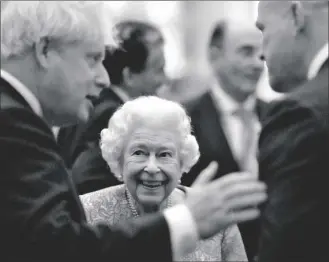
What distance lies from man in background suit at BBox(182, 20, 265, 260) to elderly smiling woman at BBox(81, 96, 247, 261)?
0.46 meters

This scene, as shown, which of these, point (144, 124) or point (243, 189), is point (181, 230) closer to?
point (243, 189)

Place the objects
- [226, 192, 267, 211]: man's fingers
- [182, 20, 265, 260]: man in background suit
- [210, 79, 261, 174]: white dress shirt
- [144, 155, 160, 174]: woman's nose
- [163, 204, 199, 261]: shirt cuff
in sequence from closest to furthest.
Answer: [226, 192, 267, 211]: man's fingers, [163, 204, 199, 261]: shirt cuff, [144, 155, 160, 174]: woman's nose, [182, 20, 265, 260]: man in background suit, [210, 79, 261, 174]: white dress shirt

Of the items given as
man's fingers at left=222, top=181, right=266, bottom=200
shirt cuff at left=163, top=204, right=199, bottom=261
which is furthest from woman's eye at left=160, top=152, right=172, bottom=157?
Result: man's fingers at left=222, top=181, right=266, bottom=200

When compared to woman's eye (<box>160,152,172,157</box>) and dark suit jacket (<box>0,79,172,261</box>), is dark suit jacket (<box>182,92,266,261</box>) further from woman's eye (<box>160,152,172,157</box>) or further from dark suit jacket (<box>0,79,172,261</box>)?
dark suit jacket (<box>0,79,172,261</box>)

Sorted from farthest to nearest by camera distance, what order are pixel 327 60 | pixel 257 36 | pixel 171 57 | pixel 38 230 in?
pixel 171 57, pixel 257 36, pixel 327 60, pixel 38 230

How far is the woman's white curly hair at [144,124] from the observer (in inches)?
136

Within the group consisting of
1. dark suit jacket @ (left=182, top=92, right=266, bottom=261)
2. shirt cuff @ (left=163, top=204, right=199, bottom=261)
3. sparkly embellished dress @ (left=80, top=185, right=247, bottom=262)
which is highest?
dark suit jacket @ (left=182, top=92, right=266, bottom=261)

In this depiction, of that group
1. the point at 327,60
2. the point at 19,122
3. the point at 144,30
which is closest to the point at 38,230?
the point at 19,122

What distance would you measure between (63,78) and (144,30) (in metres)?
1.98

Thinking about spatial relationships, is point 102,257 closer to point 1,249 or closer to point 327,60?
point 1,249

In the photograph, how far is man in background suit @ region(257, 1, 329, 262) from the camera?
2.32 m

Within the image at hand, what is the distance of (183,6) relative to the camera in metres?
20.0

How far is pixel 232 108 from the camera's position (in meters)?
5.07

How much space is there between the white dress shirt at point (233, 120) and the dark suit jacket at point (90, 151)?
0.98 m
